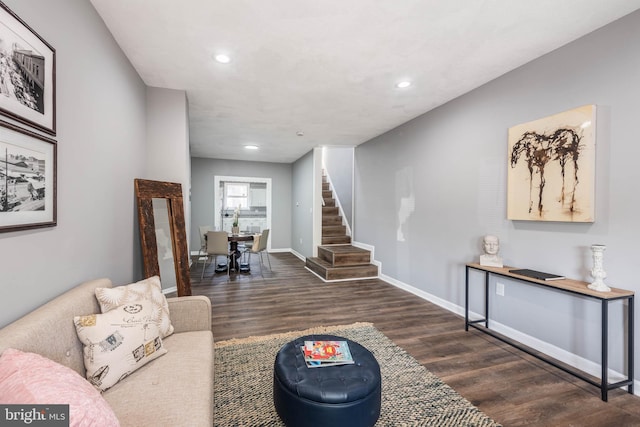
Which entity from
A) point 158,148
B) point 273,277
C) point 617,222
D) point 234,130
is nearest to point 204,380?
point 158,148

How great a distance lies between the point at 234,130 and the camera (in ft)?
15.6

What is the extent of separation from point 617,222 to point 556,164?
1.98ft

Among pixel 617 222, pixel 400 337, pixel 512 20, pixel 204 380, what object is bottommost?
pixel 400 337

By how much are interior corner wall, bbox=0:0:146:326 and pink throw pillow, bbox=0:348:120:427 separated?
0.44 meters

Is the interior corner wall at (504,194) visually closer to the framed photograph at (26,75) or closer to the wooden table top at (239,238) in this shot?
the wooden table top at (239,238)

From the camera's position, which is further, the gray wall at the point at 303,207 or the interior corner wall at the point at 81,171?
the gray wall at the point at 303,207

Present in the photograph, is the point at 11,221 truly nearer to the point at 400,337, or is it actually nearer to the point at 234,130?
the point at 400,337

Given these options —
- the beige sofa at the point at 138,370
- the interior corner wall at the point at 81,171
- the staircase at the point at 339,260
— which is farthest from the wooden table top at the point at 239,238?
the beige sofa at the point at 138,370

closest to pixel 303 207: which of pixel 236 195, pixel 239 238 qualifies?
pixel 236 195

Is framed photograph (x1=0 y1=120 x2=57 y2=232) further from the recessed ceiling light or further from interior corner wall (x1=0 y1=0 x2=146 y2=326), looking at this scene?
the recessed ceiling light

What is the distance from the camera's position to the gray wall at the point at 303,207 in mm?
6318

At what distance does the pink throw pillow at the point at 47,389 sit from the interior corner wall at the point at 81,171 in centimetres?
44

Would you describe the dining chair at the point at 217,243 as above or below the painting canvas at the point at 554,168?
below

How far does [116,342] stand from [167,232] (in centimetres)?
186
